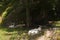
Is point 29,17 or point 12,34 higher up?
point 29,17

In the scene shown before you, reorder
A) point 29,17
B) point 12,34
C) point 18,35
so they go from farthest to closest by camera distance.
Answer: point 29,17
point 12,34
point 18,35

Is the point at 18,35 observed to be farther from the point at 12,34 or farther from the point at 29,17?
the point at 29,17

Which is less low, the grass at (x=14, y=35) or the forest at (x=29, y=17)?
the forest at (x=29, y=17)

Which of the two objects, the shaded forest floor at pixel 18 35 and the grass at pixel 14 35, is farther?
the grass at pixel 14 35

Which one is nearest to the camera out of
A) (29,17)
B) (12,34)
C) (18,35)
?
(18,35)

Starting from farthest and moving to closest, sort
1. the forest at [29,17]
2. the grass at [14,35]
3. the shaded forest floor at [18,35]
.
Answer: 1. the forest at [29,17]
2. the grass at [14,35]
3. the shaded forest floor at [18,35]

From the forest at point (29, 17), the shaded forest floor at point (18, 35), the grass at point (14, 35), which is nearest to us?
the shaded forest floor at point (18, 35)

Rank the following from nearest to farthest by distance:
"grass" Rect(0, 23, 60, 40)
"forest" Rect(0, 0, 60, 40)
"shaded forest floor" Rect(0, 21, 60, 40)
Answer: "shaded forest floor" Rect(0, 21, 60, 40) → "grass" Rect(0, 23, 60, 40) → "forest" Rect(0, 0, 60, 40)

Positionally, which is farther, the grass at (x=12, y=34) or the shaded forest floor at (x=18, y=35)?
the grass at (x=12, y=34)

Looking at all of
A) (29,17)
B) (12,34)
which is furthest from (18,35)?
(29,17)

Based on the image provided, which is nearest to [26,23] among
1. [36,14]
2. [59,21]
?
[36,14]

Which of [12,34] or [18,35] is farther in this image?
[12,34]

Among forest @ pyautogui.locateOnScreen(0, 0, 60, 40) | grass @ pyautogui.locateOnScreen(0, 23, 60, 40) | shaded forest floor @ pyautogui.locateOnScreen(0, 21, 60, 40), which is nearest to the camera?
shaded forest floor @ pyautogui.locateOnScreen(0, 21, 60, 40)

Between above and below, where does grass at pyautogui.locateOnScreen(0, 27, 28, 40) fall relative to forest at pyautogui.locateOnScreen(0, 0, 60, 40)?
below
